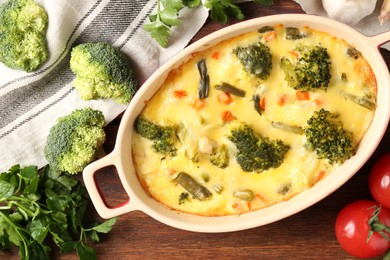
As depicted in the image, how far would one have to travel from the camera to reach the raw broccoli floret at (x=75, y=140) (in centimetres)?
295

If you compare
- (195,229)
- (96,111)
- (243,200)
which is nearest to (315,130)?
(243,200)

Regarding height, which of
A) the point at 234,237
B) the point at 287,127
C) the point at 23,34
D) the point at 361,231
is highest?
the point at 23,34

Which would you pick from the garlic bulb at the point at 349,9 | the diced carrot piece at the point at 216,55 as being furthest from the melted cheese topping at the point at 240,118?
the garlic bulb at the point at 349,9

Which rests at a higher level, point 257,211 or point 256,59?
point 256,59

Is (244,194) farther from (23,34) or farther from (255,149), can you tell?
(23,34)

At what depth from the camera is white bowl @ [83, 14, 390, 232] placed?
8.90 feet

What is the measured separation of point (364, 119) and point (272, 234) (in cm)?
74

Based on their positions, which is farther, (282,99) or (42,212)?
(42,212)

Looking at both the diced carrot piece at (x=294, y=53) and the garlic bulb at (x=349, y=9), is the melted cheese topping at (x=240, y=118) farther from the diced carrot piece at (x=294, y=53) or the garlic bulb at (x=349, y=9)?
the garlic bulb at (x=349, y=9)

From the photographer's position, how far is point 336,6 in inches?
113

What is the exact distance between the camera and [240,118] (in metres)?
2.90

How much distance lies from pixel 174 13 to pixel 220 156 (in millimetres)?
669

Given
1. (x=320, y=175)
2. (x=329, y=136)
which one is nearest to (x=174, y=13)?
(x=329, y=136)

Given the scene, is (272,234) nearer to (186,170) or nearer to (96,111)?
(186,170)
